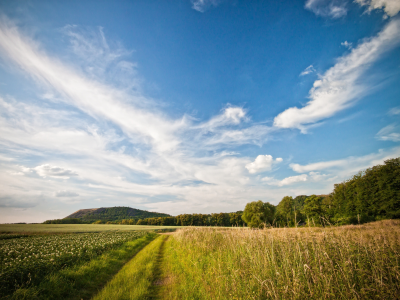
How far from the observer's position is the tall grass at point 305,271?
361 centimetres

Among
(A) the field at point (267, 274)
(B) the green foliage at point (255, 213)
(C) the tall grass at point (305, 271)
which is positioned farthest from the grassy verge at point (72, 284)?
(B) the green foliage at point (255, 213)

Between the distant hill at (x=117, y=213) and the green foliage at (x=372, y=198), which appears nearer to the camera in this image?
the green foliage at (x=372, y=198)

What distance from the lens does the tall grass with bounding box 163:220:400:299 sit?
11.8ft

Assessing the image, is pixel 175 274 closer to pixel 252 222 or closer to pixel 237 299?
pixel 237 299

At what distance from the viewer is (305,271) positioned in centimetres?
380

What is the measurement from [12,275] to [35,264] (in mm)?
1340

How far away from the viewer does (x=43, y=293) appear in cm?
592

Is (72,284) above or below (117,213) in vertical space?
above

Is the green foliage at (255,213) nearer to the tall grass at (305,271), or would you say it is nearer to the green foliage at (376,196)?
the green foliage at (376,196)

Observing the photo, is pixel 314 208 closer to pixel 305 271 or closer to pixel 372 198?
pixel 372 198

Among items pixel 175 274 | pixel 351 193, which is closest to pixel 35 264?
pixel 175 274

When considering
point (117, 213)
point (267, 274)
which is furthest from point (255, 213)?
point (117, 213)

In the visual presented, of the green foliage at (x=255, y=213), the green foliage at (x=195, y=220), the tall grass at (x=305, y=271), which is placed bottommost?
the green foliage at (x=195, y=220)

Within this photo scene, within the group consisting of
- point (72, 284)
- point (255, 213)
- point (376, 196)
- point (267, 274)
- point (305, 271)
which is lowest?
point (255, 213)
